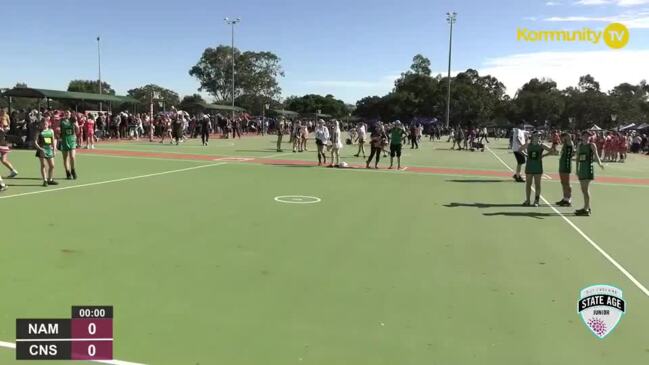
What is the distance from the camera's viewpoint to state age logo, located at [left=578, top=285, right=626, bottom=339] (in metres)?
5.21

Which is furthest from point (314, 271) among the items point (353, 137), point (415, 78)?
point (415, 78)

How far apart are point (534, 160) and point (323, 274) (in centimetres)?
770

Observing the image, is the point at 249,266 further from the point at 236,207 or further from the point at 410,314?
the point at 236,207

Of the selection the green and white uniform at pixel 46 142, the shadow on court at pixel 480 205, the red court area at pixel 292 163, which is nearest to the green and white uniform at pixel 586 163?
the shadow on court at pixel 480 205

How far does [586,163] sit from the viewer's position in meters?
11.6

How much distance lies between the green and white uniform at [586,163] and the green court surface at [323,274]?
2.92ft

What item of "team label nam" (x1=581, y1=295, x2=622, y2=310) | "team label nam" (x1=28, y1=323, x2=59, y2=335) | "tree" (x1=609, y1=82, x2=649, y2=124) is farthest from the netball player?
"tree" (x1=609, y1=82, x2=649, y2=124)

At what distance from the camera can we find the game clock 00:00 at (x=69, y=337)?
4477 millimetres

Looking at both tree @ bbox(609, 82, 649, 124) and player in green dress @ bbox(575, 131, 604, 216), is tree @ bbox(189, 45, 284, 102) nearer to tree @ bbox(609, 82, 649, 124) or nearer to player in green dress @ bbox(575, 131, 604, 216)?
tree @ bbox(609, 82, 649, 124)

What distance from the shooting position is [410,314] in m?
5.47

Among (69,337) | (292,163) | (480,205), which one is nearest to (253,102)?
(292,163)

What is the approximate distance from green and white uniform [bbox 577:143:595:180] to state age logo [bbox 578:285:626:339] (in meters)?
5.68

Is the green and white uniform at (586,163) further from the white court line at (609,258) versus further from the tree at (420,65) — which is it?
the tree at (420,65)

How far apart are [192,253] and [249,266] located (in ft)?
3.33
